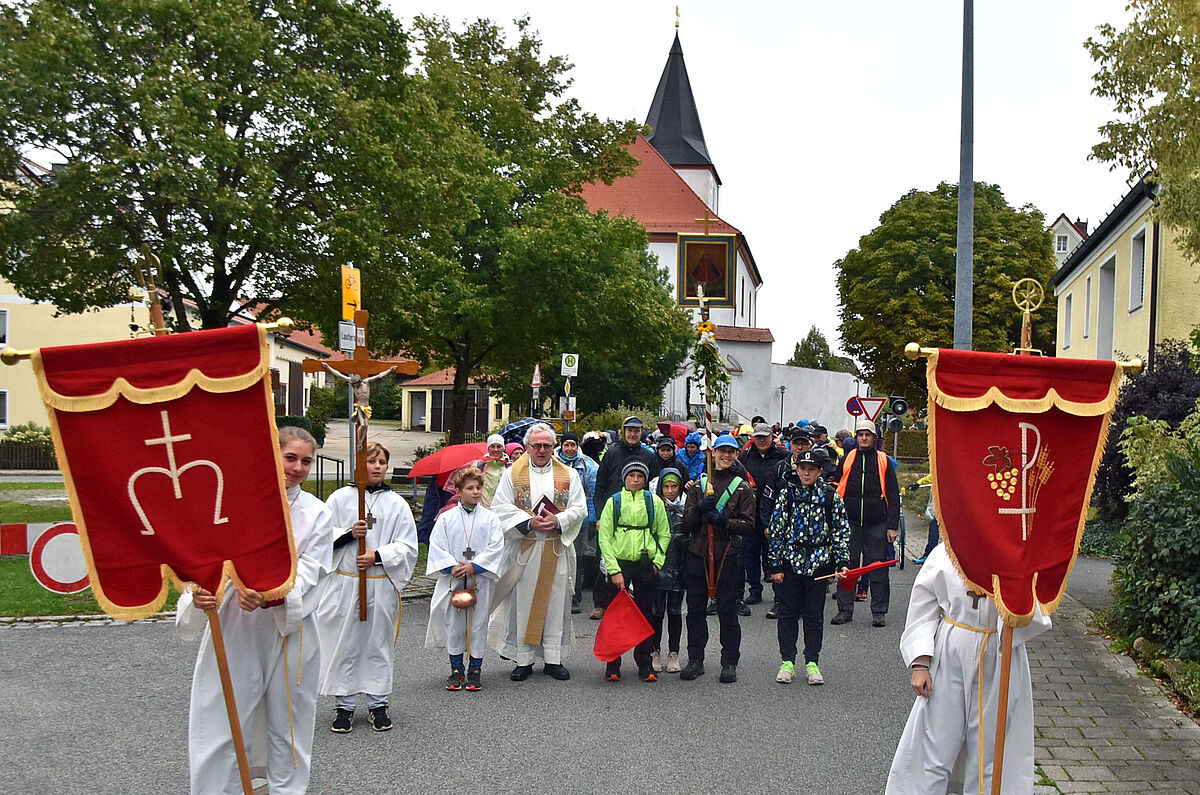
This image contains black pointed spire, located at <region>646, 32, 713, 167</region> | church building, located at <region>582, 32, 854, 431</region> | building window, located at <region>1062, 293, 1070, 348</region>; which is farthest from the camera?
black pointed spire, located at <region>646, 32, 713, 167</region>

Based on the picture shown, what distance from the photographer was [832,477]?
11688mm

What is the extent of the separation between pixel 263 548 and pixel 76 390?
36.9 inches

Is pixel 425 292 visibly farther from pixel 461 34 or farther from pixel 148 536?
pixel 148 536

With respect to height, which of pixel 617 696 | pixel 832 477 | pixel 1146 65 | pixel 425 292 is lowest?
pixel 617 696

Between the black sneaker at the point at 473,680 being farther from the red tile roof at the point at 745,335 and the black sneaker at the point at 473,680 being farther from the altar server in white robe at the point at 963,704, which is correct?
the red tile roof at the point at 745,335

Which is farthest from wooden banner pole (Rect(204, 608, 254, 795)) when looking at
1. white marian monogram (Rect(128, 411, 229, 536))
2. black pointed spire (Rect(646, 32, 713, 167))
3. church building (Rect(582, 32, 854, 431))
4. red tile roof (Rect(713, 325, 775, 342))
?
black pointed spire (Rect(646, 32, 713, 167))

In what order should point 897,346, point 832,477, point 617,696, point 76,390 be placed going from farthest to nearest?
point 897,346 < point 832,477 < point 617,696 < point 76,390

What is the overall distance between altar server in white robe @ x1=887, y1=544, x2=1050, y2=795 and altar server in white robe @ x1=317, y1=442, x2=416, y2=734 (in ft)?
11.7

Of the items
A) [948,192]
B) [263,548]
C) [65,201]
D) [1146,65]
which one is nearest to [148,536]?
[263,548]

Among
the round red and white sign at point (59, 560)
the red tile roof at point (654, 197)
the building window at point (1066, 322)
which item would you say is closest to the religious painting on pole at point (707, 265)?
the round red and white sign at point (59, 560)

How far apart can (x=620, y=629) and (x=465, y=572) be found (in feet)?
4.11

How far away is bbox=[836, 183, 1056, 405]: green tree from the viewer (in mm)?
47594

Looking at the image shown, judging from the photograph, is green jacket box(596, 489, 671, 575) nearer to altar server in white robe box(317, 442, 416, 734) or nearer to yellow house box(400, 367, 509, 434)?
altar server in white robe box(317, 442, 416, 734)

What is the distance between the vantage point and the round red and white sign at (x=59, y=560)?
9.40 m
